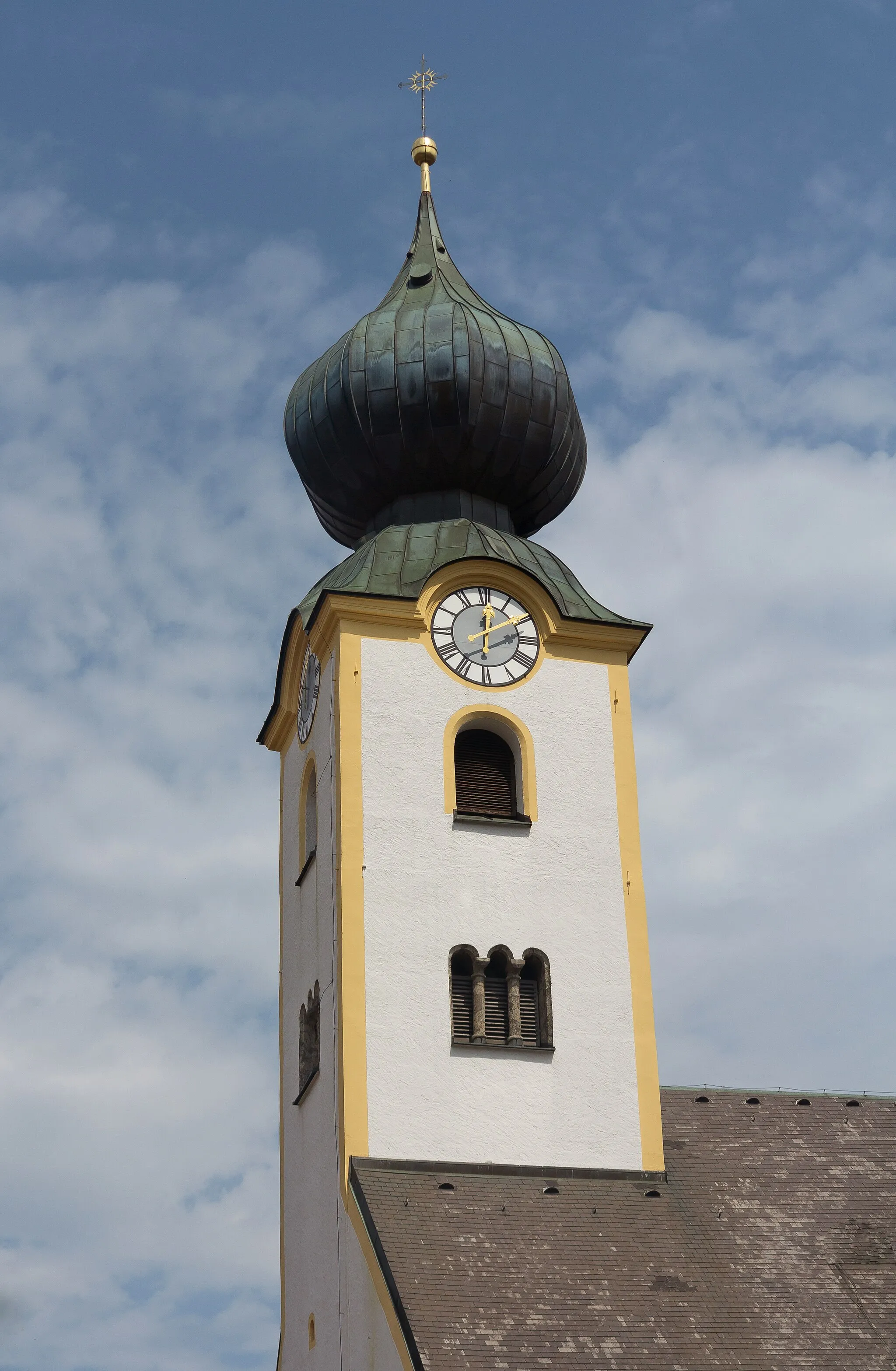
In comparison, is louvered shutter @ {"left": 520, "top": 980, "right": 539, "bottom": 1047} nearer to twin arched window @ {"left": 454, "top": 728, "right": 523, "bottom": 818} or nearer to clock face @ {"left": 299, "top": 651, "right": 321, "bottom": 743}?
twin arched window @ {"left": 454, "top": 728, "right": 523, "bottom": 818}

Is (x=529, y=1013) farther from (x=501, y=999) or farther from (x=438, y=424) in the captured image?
(x=438, y=424)

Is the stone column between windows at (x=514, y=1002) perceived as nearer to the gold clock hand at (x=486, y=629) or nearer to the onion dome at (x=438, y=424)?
the gold clock hand at (x=486, y=629)

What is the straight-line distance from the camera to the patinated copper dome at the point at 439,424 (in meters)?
26.7

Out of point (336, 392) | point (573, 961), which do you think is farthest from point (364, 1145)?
point (336, 392)

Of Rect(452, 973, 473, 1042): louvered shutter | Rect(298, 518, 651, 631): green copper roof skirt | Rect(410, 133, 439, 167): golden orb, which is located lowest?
Rect(452, 973, 473, 1042): louvered shutter

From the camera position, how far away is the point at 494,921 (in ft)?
76.4

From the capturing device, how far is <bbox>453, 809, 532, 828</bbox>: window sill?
23.7m

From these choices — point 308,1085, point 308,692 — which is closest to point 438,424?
point 308,692

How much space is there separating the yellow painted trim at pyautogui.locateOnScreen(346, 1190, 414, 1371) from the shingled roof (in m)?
0.11

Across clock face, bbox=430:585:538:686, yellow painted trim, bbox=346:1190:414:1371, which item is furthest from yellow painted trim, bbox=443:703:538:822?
yellow painted trim, bbox=346:1190:414:1371

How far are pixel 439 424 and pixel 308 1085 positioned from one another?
7.94 m

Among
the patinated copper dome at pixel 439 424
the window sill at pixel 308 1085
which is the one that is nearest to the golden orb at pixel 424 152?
the patinated copper dome at pixel 439 424

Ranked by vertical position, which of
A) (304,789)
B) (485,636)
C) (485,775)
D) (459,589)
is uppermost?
(459,589)

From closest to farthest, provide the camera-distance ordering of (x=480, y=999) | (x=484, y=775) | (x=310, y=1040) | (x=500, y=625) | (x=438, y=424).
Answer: (x=480, y=999) → (x=310, y=1040) → (x=484, y=775) → (x=500, y=625) → (x=438, y=424)
